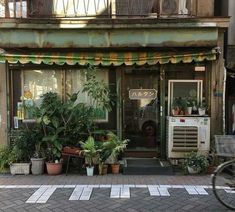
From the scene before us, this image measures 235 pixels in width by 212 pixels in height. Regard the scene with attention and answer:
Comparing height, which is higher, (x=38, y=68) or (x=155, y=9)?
(x=155, y=9)

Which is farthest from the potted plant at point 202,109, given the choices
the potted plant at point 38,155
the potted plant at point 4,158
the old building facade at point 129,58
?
the potted plant at point 4,158

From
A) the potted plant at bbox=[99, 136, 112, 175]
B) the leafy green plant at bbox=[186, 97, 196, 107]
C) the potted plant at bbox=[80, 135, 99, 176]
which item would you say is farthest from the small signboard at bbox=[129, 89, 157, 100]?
the potted plant at bbox=[80, 135, 99, 176]

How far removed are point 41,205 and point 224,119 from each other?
5093 millimetres

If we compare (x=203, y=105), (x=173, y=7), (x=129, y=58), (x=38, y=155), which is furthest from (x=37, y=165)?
(x=173, y=7)

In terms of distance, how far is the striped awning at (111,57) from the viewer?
26.2 ft

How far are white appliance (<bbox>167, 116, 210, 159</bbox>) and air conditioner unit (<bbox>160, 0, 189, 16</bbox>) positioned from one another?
290 cm

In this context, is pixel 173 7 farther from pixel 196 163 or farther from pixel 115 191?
pixel 115 191

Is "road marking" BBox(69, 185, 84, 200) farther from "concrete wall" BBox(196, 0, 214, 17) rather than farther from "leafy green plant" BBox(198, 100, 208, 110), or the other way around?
Answer: "concrete wall" BBox(196, 0, 214, 17)

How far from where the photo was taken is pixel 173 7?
8.80 metres

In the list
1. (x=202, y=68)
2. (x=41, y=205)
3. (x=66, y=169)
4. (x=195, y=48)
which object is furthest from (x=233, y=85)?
(x=41, y=205)

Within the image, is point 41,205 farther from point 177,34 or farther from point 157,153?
point 177,34

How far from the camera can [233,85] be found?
9.34 meters

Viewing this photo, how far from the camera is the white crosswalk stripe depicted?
19.8 ft

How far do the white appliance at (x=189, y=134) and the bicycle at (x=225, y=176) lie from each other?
8.04 feet
